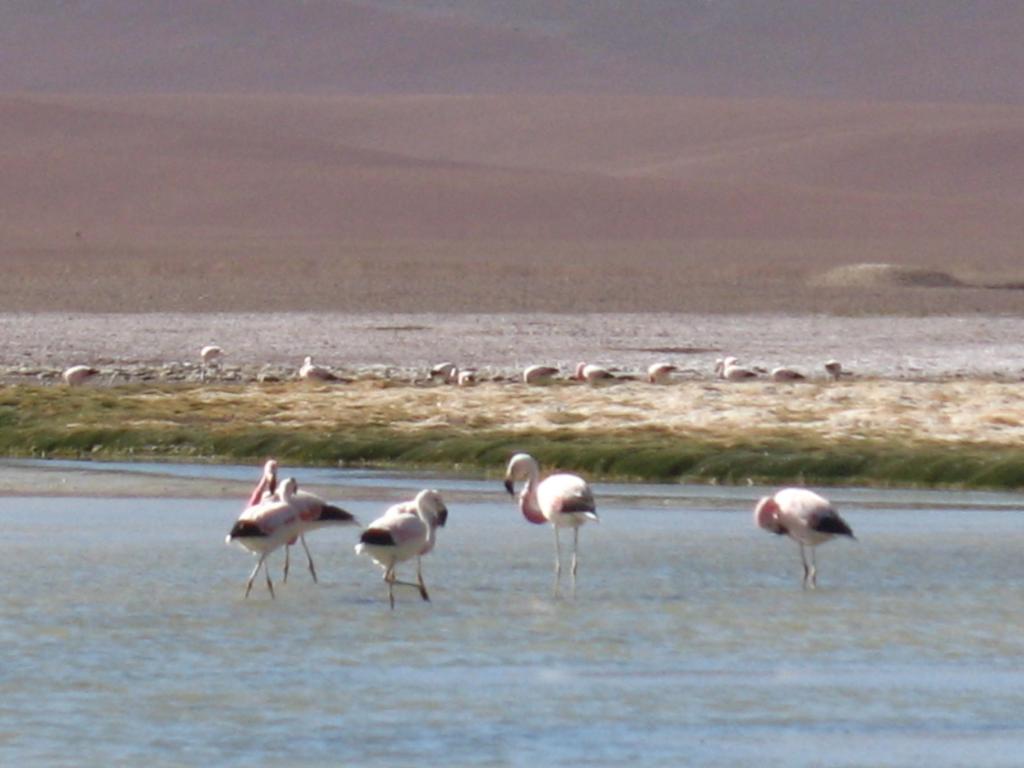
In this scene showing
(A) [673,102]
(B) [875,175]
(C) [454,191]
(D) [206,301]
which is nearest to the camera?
(D) [206,301]

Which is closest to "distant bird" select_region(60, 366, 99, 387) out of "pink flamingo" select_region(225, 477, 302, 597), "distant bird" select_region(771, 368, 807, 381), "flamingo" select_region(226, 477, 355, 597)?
"distant bird" select_region(771, 368, 807, 381)

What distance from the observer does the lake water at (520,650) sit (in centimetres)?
855

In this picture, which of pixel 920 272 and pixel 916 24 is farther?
pixel 916 24

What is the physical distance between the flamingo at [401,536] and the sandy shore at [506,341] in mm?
15804

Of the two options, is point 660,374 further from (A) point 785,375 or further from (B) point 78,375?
(B) point 78,375

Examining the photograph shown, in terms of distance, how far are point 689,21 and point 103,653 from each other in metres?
157

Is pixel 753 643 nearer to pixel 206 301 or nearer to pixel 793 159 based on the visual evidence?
pixel 206 301

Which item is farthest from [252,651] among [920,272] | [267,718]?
[920,272]

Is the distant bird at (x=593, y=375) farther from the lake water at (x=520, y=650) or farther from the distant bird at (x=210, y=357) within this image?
the lake water at (x=520, y=650)

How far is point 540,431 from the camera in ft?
65.8

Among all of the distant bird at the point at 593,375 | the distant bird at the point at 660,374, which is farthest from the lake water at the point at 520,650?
the distant bird at the point at 660,374

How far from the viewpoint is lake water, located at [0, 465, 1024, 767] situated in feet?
28.1

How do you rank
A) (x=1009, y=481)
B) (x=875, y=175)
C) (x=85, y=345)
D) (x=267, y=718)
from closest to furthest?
(x=267, y=718) < (x=1009, y=481) < (x=85, y=345) < (x=875, y=175)

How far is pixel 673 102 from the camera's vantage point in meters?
130
